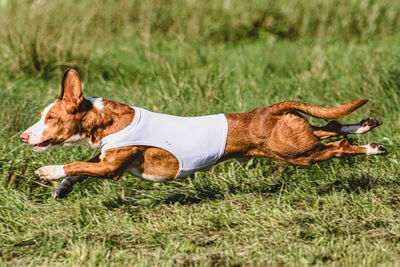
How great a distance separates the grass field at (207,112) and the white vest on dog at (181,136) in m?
0.58

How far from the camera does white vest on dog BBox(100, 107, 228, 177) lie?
324 cm

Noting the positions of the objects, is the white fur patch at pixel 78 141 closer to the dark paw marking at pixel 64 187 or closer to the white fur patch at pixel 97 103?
the white fur patch at pixel 97 103

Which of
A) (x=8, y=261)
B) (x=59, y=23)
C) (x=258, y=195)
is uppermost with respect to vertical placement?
(x=59, y=23)

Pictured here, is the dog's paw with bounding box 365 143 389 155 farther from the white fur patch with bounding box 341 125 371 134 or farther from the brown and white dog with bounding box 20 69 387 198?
the white fur patch with bounding box 341 125 371 134

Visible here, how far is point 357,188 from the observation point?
12.8 ft

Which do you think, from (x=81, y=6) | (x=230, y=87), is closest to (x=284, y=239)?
(x=230, y=87)

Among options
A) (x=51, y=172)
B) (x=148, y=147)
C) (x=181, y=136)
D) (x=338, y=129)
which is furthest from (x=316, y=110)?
(x=51, y=172)

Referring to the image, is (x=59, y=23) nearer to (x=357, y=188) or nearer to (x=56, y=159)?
(x=56, y=159)

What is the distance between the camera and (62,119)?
315 cm

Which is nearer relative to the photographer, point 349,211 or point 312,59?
point 349,211

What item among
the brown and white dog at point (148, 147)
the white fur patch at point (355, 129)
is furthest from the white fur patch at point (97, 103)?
the white fur patch at point (355, 129)

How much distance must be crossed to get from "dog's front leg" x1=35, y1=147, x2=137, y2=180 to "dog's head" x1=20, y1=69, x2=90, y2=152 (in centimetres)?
18

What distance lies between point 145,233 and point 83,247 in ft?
1.65

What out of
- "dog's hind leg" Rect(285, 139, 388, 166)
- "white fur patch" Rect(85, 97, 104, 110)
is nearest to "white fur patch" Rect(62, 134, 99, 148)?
"white fur patch" Rect(85, 97, 104, 110)
